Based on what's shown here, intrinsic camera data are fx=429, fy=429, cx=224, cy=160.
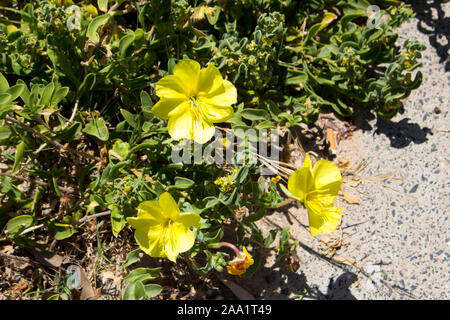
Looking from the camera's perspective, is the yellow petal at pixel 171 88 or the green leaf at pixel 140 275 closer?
the yellow petal at pixel 171 88

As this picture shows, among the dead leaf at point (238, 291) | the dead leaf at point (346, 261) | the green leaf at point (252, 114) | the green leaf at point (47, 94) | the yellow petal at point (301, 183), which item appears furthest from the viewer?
the dead leaf at point (346, 261)

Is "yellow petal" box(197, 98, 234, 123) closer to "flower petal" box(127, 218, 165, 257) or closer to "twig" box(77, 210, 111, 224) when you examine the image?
"flower petal" box(127, 218, 165, 257)

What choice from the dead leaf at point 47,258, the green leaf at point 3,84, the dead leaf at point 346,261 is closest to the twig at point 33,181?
the dead leaf at point 47,258

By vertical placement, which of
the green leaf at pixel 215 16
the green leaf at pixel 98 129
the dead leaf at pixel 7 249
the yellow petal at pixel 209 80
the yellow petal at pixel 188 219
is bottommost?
the dead leaf at pixel 7 249

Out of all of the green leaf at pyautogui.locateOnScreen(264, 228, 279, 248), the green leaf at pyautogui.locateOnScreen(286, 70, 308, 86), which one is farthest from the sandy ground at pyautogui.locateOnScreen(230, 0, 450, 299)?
the green leaf at pyautogui.locateOnScreen(286, 70, 308, 86)

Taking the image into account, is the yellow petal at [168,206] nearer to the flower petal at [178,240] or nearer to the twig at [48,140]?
the flower petal at [178,240]

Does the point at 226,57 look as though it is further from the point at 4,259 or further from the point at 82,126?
the point at 4,259

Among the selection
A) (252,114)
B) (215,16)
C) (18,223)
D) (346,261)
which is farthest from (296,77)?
(18,223)
